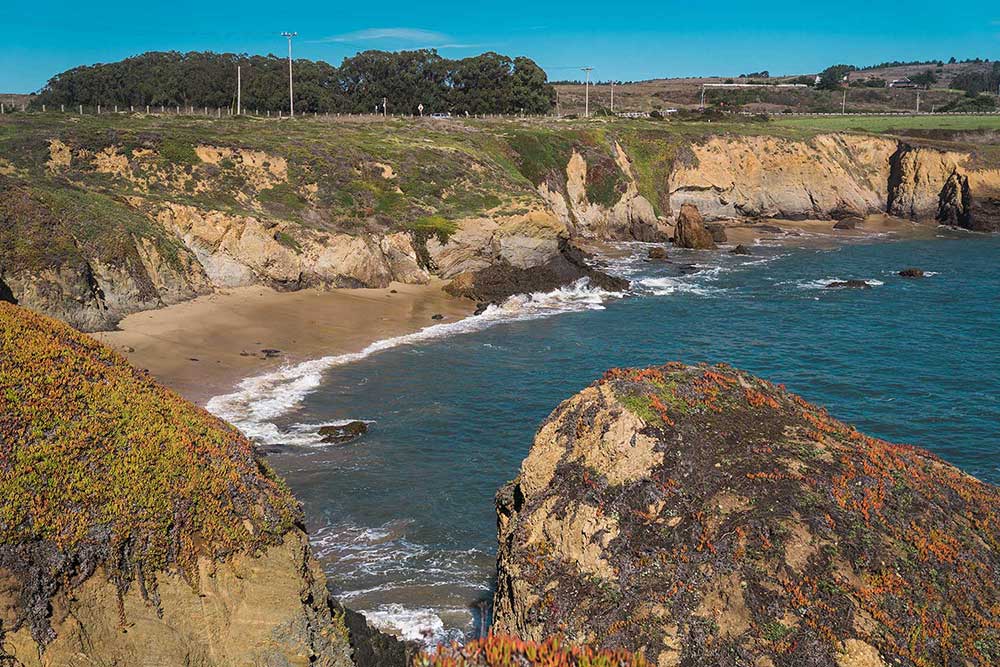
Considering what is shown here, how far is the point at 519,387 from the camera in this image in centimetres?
3356

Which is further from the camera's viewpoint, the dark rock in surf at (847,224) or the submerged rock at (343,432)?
the dark rock in surf at (847,224)

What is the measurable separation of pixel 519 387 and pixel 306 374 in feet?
26.4

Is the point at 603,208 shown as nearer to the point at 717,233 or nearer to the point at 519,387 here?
the point at 717,233

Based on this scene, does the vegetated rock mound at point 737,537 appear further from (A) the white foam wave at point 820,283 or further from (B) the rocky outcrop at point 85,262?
(A) the white foam wave at point 820,283

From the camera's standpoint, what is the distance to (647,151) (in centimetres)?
8338

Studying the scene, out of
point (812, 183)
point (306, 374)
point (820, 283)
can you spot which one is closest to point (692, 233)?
point (820, 283)

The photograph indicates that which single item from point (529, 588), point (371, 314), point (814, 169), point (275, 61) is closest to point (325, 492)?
point (529, 588)

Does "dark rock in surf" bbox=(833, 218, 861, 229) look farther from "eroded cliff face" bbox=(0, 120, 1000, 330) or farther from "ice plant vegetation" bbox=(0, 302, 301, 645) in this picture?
"ice plant vegetation" bbox=(0, 302, 301, 645)

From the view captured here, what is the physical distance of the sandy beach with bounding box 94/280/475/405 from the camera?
32719 millimetres

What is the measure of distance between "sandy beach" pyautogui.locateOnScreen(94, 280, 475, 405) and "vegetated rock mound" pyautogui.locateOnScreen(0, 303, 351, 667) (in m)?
18.9

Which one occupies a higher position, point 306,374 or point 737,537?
point 737,537

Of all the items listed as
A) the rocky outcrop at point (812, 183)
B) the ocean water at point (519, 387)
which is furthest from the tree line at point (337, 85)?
the ocean water at point (519, 387)

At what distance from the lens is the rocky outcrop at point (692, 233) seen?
71.0 meters

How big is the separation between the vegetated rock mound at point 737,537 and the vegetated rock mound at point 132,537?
136 inches
